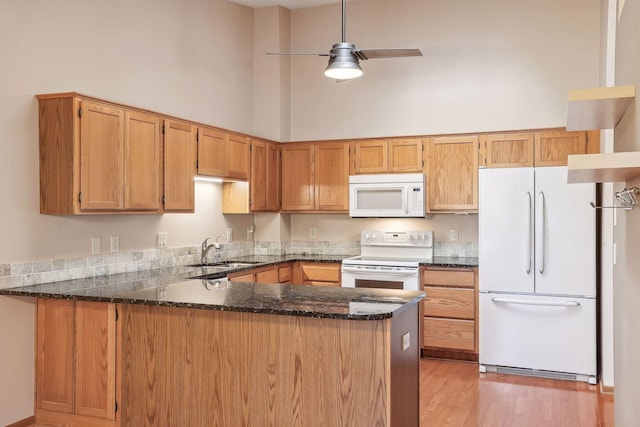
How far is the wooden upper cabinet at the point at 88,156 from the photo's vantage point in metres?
3.64

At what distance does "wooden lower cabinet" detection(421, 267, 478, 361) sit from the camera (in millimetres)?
5160

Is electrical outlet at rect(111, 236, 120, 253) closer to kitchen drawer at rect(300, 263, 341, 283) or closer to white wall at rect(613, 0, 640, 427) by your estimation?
kitchen drawer at rect(300, 263, 341, 283)

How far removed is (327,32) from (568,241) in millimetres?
3500

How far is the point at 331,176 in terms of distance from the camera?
609 centimetres

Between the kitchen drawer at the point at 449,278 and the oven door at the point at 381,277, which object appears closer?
the kitchen drawer at the point at 449,278

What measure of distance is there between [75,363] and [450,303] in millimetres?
3239

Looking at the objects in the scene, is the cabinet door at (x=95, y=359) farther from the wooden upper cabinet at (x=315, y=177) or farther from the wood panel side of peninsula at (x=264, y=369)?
the wooden upper cabinet at (x=315, y=177)

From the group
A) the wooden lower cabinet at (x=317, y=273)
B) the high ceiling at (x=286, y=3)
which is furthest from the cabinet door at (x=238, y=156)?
the high ceiling at (x=286, y=3)

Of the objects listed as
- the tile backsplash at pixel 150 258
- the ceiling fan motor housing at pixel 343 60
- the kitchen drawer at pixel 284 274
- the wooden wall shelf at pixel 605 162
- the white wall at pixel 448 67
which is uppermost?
the white wall at pixel 448 67

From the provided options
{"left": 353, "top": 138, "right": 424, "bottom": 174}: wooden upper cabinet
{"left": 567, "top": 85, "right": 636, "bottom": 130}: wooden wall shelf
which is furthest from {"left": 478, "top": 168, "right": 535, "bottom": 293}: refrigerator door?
{"left": 567, "top": 85, "right": 636, "bottom": 130}: wooden wall shelf

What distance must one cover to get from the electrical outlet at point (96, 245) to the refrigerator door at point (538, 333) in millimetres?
3224

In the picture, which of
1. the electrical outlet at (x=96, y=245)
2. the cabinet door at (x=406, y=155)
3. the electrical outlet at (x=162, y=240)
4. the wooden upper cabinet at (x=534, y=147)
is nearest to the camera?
the electrical outlet at (x=96, y=245)

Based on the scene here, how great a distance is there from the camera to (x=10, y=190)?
3580 mm

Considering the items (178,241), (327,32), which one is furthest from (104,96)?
(327,32)
